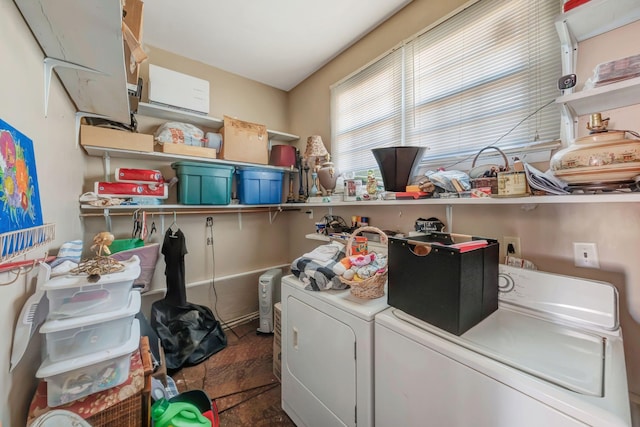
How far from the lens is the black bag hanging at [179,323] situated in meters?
2.01

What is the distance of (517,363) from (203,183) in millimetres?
2335

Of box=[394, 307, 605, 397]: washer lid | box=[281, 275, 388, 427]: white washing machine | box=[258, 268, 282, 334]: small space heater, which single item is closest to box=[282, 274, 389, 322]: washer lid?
box=[281, 275, 388, 427]: white washing machine

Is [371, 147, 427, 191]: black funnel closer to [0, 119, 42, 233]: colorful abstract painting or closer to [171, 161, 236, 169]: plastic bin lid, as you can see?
[171, 161, 236, 169]: plastic bin lid

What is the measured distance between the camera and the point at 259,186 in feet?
8.46

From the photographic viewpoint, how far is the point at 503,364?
734 millimetres

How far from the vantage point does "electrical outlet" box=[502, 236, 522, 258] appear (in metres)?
1.30

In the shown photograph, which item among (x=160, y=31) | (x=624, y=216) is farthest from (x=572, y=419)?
(x=160, y=31)

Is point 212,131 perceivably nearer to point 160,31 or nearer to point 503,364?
point 160,31

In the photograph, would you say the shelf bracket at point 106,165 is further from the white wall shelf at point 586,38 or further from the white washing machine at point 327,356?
the white wall shelf at point 586,38

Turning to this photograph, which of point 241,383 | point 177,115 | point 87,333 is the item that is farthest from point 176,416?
point 177,115

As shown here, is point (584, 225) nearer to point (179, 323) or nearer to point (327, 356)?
point (327, 356)

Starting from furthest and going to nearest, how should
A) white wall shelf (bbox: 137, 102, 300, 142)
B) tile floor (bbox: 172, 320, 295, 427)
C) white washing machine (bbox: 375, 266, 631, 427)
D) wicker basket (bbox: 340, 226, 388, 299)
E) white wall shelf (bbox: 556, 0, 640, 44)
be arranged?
white wall shelf (bbox: 137, 102, 300, 142), tile floor (bbox: 172, 320, 295, 427), wicker basket (bbox: 340, 226, 388, 299), white wall shelf (bbox: 556, 0, 640, 44), white washing machine (bbox: 375, 266, 631, 427)

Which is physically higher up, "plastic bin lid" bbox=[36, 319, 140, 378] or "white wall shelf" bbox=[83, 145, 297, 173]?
"white wall shelf" bbox=[83, 145, 297, 173]

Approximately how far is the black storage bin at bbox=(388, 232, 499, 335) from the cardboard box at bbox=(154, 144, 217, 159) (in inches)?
74.4
